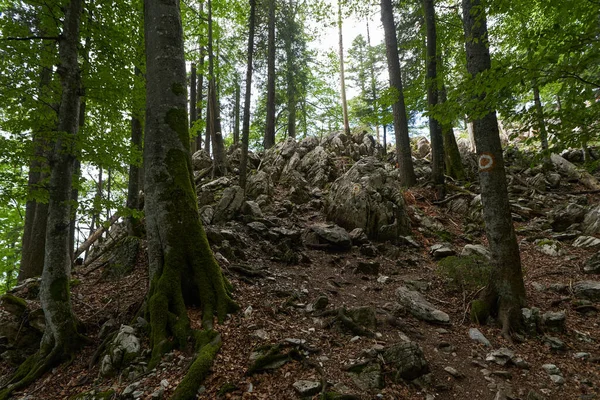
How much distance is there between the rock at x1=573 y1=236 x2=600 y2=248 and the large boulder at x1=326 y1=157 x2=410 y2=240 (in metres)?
4.13

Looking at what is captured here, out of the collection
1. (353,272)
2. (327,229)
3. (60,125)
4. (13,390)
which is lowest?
(13,390)

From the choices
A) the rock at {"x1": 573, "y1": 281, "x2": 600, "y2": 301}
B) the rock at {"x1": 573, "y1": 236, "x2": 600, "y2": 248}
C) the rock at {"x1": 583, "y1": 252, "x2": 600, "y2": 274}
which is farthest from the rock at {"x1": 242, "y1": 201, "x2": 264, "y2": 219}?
the rock at {"x1": 573, "y1": 236, "x2": 600, "y2": 248}

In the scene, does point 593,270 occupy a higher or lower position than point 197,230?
lower

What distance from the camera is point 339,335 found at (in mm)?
4270

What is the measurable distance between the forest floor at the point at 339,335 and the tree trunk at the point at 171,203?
34cm

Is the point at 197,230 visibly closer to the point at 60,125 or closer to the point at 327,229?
the point at 60,125

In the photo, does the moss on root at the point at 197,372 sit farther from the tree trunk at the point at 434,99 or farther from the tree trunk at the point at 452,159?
the tree trunk at the point at 452,159

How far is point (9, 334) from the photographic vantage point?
519cm

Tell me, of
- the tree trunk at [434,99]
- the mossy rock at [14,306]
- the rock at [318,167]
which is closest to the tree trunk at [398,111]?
the tree trunk at [434,99]

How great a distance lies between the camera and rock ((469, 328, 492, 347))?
432 centimetres

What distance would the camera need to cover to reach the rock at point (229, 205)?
862 cm

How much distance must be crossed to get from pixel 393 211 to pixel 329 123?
20.3 metres

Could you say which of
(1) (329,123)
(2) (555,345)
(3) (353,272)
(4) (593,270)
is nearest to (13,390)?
(3) (353,272)

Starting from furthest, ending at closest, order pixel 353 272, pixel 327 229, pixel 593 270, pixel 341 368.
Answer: pixel 327 229 → pixel 353 272 → pixel 593 270 → pixel 341 368
